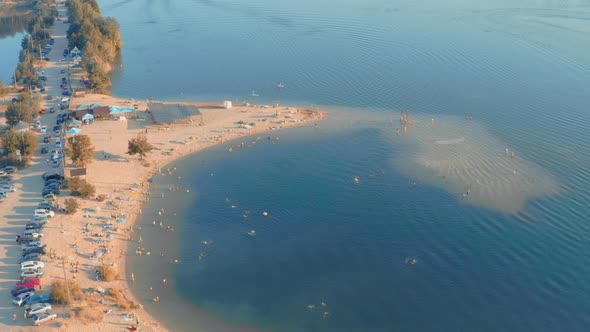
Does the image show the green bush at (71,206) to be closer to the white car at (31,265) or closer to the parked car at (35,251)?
the parked car at (35,251)

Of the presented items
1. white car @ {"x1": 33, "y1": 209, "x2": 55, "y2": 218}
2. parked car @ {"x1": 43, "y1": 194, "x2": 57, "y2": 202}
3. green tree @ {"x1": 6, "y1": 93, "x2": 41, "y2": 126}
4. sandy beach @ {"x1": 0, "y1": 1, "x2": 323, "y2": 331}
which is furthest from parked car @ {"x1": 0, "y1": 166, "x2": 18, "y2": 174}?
green tree @ {"x1": 6, "y1": 93, "x2": 41, "y2": 126}

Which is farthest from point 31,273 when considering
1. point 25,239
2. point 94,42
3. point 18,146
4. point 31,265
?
point 94,42

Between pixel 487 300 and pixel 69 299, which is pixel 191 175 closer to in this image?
pixel 69 299

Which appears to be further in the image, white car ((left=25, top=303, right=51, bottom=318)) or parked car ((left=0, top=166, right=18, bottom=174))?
parked car ((left=0, top=166, right=18, bottom=174))

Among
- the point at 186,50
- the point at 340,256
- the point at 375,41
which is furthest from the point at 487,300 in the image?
the point at 186,50

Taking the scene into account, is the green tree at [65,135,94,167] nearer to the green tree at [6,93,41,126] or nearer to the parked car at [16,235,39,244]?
the parked car at [16,235,39,244]

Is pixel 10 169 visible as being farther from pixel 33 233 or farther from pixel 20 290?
pixel 20 290
